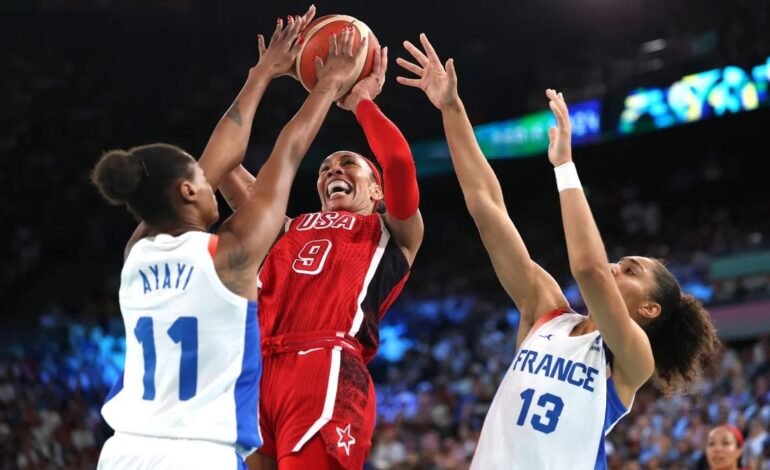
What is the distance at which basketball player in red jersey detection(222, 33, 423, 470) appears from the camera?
3.93 meters

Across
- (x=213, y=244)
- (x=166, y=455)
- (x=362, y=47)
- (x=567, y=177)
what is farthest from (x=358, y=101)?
(x=166, y=455)

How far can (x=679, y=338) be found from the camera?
4.11 metres

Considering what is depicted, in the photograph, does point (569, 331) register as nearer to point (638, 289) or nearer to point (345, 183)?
point (638, 289)

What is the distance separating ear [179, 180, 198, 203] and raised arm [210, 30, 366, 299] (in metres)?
0.13

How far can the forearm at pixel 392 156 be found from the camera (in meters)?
4.19

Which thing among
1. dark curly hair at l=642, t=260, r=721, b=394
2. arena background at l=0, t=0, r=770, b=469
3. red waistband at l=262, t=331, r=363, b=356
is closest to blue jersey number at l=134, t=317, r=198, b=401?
red waistband at l=262, t=331, r=363, b=356

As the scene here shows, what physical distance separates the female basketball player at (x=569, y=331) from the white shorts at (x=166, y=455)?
1.16 meters

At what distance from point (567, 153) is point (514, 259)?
514 millimetres

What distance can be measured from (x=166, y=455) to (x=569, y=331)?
1.69 m

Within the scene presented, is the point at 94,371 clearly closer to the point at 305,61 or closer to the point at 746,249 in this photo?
the point at 746,249

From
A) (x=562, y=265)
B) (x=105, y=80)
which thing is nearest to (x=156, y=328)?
(x=562, y=265)

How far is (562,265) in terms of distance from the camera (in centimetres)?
1852

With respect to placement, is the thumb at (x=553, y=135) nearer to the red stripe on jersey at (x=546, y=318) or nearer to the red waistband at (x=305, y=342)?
the red stripe on jersey at (x=546, y=318)

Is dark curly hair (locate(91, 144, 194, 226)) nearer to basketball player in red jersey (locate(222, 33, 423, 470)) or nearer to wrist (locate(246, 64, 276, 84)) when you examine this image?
wrist (locate(246, 64, 276, 84))
